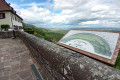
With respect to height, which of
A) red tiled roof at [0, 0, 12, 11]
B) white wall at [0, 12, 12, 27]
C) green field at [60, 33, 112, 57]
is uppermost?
red tiled roof at [0, 0, 12, 11]

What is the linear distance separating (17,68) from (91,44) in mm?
3833

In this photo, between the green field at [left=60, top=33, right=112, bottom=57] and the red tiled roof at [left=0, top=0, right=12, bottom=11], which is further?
the red tiled roof at [left=0, top=0, right=12, bottom=11]

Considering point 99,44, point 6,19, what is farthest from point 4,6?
point 99,44

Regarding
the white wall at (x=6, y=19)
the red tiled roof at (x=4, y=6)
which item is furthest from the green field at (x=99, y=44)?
the red tiled roof at (x=4, y=6)

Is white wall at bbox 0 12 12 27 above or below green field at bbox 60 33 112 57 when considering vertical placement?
above

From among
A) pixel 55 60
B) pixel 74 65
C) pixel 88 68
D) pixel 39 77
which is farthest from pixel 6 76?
pixel 88 68

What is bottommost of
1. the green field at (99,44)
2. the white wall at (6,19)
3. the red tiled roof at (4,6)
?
the green field at (99,44)

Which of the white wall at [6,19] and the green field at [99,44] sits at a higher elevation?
the white wall at [6,19]

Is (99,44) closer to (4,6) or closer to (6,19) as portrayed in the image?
(6,19)

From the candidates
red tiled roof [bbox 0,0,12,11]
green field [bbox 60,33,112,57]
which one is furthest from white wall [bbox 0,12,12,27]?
green field [bbox 60,33,112,57]

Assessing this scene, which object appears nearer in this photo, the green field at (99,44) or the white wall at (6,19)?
the green field at (99,44)

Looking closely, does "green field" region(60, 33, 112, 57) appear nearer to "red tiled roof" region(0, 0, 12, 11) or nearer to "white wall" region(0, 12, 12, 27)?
"white wall" region(0, 12, 12, 27)

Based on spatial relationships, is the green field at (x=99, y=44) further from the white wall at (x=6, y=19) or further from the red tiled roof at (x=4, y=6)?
the red tiled roof at (x=4, y=6)

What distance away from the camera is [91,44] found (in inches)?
160
